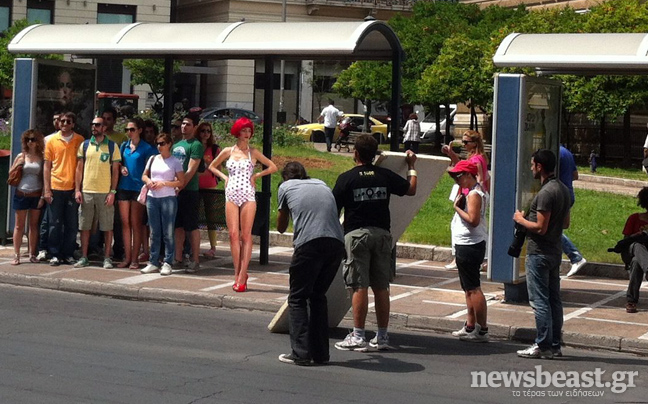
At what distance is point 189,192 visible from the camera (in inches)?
556

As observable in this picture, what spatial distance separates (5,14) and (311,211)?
4973 centimetres

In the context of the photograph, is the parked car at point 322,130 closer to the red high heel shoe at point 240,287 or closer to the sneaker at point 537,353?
the red high heel shoe at point 240,287

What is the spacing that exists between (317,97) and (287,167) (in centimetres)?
4812

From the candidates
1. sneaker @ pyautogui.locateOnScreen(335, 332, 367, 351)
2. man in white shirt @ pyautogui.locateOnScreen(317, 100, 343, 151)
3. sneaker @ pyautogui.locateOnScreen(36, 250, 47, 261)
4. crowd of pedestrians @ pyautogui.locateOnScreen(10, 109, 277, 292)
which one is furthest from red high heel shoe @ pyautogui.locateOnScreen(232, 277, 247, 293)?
man in white shirt @ pyautogui.locateOnScreen(317, 100, 343, 151)

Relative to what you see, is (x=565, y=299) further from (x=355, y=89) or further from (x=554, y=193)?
(x=355, y=89)

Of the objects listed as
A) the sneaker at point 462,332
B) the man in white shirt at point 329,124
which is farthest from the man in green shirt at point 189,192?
the man in white shirt at point 329,124

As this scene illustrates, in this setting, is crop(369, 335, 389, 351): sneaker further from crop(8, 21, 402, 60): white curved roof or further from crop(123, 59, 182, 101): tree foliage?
crop(123, 59, 182, 101): tree foliage

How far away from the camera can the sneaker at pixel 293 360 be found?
9.14 m

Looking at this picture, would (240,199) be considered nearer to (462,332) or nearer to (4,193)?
(462,332)

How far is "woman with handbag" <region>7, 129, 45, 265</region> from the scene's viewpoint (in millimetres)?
A: 14297

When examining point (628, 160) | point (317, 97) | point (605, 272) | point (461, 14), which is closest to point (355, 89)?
point (461, 14)

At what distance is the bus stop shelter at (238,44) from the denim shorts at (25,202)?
4.28 ft

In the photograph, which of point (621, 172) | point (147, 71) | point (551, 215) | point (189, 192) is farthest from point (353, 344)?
point (147, 71)

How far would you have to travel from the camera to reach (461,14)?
1719 inches
